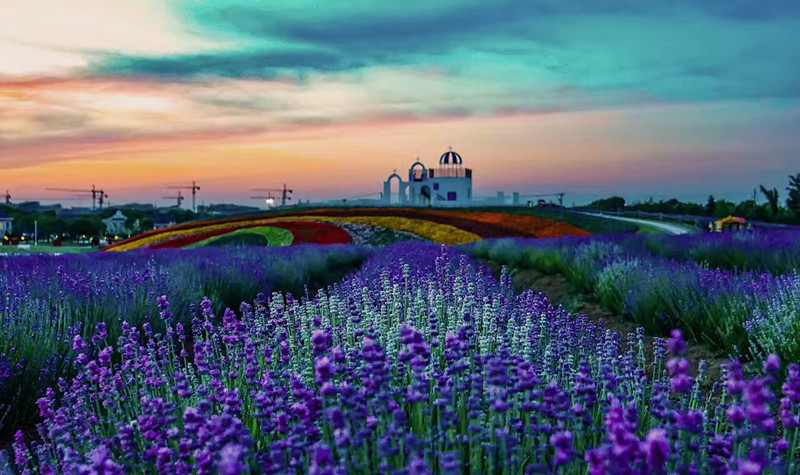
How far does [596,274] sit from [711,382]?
370cm

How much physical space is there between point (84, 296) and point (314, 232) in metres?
16.6

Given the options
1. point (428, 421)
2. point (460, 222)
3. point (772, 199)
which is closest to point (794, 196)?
point (772, 199)

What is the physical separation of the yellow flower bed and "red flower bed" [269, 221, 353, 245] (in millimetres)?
762

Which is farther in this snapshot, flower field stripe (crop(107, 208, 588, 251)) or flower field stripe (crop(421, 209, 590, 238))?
flower field stripe (crop(107, 208, 588, 251))

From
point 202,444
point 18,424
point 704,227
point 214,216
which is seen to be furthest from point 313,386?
point 214,216

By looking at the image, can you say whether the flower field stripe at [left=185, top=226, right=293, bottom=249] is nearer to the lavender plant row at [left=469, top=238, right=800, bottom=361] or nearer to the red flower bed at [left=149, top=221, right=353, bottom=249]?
the red flower bed at [left=149, top=221, right=353, bottom=249]

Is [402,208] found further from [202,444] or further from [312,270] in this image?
[202,444]

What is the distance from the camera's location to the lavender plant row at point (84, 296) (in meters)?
4.37

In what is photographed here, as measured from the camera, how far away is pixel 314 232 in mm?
22453

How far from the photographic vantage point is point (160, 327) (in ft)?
19.4

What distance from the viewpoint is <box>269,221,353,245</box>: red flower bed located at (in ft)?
70.0

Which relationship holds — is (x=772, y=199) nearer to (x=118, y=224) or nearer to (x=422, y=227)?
(x=422, y=227)

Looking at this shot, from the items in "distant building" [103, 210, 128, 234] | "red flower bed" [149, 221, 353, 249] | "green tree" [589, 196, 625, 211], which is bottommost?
"distant building" [103, 210, 128, 234]

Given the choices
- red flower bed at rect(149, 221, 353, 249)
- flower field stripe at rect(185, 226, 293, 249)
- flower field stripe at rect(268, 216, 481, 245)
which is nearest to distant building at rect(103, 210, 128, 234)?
red flower bed at rect(149, 221, 353, 249)
